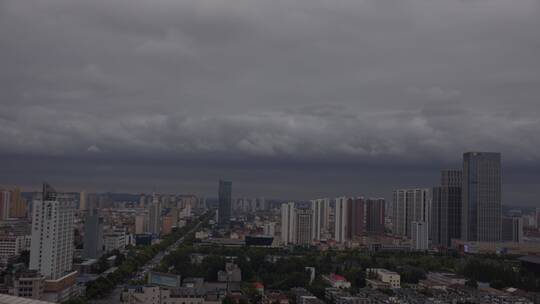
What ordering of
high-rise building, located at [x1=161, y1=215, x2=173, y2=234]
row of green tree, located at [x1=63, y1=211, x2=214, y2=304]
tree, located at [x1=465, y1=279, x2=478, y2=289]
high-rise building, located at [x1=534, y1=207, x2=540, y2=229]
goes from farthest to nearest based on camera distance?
high-rise building, located at [x1=534, y1=207, x2=540, y2=229]
high-rise building, located at [x1=161, y1=215, x2=173, y2=234]
tree, located at [x1=465, y1=279, x2=478, y2=289]
row of green tree, located at [x1=63, y1=211, x2=214, y2=304]

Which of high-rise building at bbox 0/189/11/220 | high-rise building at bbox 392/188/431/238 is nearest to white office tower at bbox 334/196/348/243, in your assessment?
high-rise building at bbox 392/188/431/238

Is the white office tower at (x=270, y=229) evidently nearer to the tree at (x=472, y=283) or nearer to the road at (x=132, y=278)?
the road at (x=132, y=278)

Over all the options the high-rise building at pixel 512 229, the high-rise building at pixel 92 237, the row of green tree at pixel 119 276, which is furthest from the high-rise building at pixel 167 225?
the high-rise building at pixel 512 229

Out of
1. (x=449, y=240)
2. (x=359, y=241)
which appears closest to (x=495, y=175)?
(x=449, y=240)

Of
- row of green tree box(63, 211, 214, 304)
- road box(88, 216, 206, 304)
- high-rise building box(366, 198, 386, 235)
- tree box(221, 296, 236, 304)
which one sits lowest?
road box(88, 216, 206, 304)

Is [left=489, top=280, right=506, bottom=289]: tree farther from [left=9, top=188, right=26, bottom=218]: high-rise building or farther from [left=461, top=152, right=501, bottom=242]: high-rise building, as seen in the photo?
[left=9, top=188, right=26, bottom=218]: high-rise building
